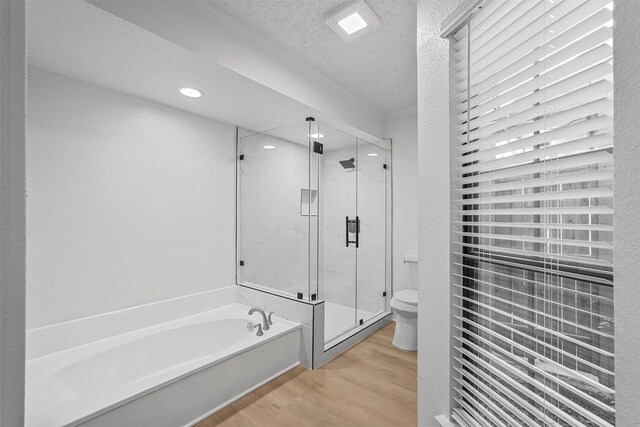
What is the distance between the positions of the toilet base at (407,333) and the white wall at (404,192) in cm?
59

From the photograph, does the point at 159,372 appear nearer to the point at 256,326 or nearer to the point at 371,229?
the point at 256,326

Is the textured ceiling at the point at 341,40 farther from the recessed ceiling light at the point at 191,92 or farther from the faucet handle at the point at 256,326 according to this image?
the faucet handle at the point at 256,326

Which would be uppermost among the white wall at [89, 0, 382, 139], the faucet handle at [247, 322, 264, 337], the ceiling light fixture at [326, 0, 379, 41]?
the ceiling light fixture at [326, 0, 379, 41]

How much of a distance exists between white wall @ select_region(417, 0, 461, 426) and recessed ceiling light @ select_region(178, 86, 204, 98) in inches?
64.5

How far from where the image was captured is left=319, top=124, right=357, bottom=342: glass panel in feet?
9.93

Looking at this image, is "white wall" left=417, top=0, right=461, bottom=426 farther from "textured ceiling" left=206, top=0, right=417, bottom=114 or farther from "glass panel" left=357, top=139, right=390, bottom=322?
"glass panel" left=357, top=139, right=390, bottom=322

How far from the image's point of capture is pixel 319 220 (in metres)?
2.76

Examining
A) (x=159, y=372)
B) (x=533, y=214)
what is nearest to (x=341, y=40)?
(x=533, y=214)

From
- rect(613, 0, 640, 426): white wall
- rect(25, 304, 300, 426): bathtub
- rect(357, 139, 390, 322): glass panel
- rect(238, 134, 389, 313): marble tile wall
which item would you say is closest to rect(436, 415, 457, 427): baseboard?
rect(613, 0, 640, 426): white wall

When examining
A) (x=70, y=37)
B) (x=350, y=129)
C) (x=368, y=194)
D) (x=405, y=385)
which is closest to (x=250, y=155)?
(x=350, y=129)

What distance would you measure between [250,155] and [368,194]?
1380 millimetres

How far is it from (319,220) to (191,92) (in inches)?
59.2

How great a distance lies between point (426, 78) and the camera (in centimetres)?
125
